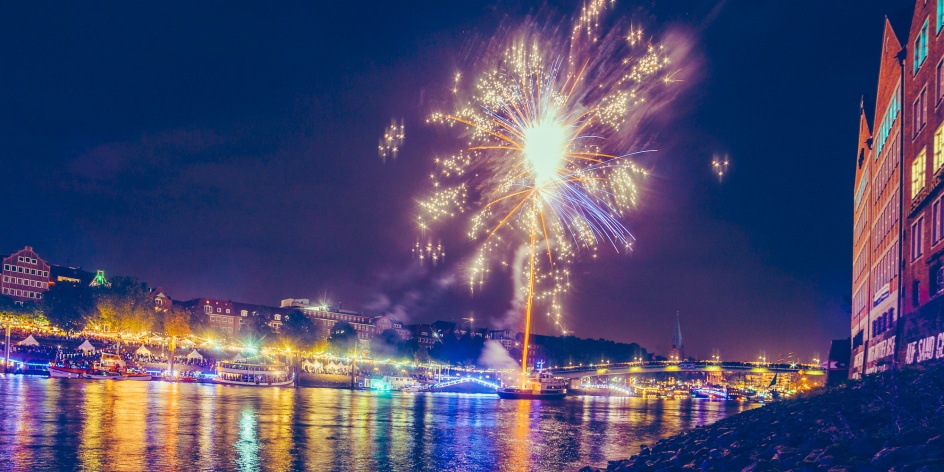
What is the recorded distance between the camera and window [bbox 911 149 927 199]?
3194 centimetres

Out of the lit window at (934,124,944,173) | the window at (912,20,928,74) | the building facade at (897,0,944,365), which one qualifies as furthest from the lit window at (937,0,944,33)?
the lit window at (934,124,944,173)

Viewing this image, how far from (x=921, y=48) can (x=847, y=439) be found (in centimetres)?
2473

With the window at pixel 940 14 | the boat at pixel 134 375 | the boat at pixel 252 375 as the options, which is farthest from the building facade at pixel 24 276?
the window at pixel 940 14

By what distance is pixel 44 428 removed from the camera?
3416 centimetres

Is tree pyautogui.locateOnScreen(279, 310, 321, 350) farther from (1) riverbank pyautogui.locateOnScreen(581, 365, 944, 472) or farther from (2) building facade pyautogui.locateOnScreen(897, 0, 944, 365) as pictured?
(1) riverbank pyautogui.locateOnScreen(581, 365, 944, 472)

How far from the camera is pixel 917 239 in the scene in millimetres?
33188

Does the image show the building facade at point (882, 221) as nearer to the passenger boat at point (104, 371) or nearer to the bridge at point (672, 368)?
the bridge at point (672, 368)

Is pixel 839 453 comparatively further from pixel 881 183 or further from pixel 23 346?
pixel 23 346

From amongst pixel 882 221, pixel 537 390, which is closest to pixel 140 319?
pixel 537 390

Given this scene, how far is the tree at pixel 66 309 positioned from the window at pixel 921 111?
12424 centimetres

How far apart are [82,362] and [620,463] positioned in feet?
345

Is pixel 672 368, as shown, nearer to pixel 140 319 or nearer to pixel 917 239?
pixel 140 319

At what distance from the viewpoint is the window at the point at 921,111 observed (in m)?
31.5

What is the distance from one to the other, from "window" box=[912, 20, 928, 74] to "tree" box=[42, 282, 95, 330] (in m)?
124
